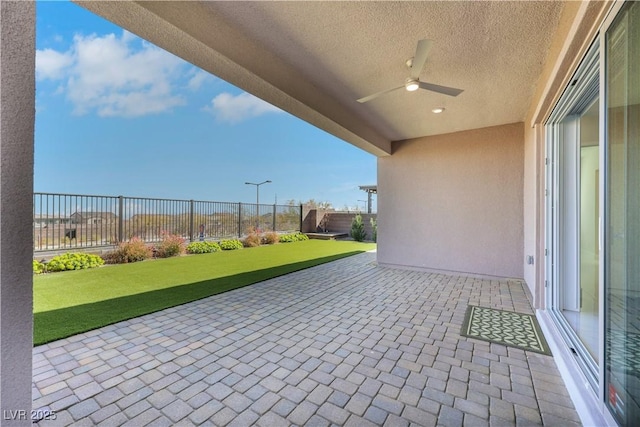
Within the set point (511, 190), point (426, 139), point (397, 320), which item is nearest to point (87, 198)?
point (397, 320)

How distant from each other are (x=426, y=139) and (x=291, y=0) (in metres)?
4.58

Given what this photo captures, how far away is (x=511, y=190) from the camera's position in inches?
202

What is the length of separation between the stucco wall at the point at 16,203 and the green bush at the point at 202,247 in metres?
7.56

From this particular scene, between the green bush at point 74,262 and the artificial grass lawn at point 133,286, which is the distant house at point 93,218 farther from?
the artificial grass lawn at point 133,286

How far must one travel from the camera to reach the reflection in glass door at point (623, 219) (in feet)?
4.11

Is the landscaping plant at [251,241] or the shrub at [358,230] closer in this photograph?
the landscaping plant at [251,241]

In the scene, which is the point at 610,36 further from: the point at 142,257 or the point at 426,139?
the point at 142,257

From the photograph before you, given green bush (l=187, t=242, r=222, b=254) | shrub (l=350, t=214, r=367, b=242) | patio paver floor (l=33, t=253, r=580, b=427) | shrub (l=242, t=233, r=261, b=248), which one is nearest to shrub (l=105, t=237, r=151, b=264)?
green bush (l=187, t=242, r=222, b=254)

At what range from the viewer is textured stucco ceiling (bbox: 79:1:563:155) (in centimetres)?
225

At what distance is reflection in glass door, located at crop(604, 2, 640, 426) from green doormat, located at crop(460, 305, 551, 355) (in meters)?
1.30

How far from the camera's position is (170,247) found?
7.41m

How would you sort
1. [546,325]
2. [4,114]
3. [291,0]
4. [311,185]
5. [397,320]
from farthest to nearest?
[311,185], [397,320], [546,325], [291,0], [4,114]

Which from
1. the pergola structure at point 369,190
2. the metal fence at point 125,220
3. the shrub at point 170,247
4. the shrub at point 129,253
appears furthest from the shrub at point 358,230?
the shrub at point 129,253

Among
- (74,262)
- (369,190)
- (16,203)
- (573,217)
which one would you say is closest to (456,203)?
(573,217)
